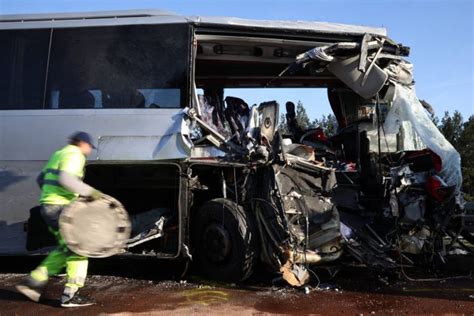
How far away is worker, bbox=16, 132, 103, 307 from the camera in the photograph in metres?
5.05

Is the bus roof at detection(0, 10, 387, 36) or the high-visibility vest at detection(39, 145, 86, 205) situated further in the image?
the bus roof at detection(0, 10, 387, 36)

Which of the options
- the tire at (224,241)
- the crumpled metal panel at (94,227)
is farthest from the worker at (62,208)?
the tire at (224,241)

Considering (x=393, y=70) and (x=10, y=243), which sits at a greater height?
(x=393, y=70)

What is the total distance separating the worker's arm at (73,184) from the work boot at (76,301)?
1050 millimetres

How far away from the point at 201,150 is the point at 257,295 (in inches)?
70.5

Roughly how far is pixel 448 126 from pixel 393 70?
28482 millimetres

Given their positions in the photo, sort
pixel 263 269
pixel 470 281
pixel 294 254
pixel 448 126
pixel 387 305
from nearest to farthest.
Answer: pixel 387 305 < pixel 294 254 < pixel 470 281 < pixel 263 269 < pixel 448 126

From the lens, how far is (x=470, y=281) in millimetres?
6090

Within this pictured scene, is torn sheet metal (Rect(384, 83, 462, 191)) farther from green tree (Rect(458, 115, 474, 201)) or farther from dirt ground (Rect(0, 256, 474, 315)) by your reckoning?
green tree (Rect(458, 115, 474, 201))

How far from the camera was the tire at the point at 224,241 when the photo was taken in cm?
584

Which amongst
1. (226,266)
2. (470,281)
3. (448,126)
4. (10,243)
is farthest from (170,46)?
(448,126)

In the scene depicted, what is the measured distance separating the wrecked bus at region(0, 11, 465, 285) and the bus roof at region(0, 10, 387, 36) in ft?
0.06

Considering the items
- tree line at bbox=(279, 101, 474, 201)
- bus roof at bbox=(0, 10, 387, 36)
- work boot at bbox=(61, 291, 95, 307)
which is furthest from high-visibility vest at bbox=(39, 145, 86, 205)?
tree line at bbox=(279, 101, 474, 201)

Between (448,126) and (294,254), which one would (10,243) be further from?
(448,126)
